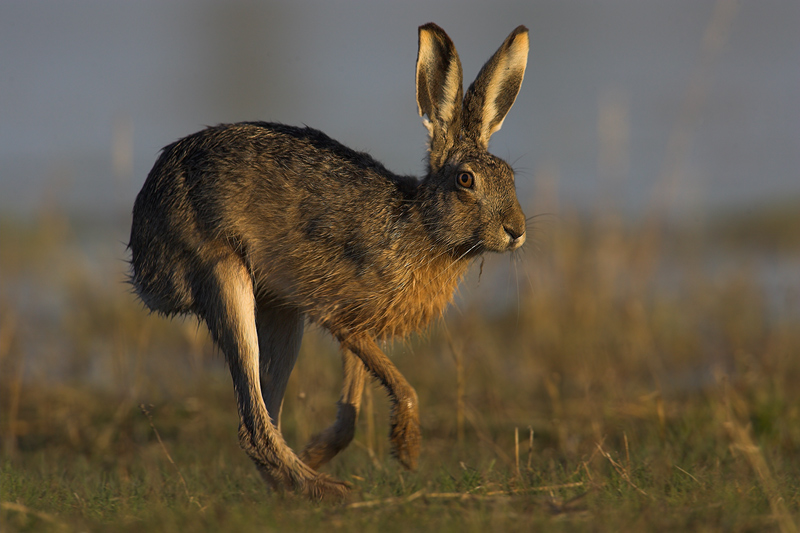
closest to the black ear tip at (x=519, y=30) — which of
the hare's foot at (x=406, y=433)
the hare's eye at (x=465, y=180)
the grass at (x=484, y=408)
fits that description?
the hare's eye at (x=465, y=180)

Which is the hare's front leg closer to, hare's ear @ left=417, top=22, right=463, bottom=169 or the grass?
the grass

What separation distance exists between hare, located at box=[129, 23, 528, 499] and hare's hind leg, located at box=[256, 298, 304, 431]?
0.24 m

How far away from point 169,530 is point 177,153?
101 inches

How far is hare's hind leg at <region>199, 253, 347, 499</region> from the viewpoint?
4398mm

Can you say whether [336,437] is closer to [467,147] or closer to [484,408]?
[467,147]

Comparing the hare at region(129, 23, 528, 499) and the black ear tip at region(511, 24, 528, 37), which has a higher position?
the black ear tip at region(511, 24, 528, 37)

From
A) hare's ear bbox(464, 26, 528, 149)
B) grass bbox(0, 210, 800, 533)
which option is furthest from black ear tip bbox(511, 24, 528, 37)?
grass bbox(0, 210, 800, 533)

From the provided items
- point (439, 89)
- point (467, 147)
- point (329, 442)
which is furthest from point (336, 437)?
point (439, 89)

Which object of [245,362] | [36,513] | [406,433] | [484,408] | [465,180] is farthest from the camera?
[484,408]

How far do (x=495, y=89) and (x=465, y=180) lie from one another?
1.99 feet

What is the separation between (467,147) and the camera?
4.86 metres

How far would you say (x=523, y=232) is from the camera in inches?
179

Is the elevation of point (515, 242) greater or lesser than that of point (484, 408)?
greater

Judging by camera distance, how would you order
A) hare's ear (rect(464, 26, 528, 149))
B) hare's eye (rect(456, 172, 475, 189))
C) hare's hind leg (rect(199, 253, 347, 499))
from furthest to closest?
1. hare's ear (rect(464, 26, 528, 149))
2. hare's eye (rect(456, 172, 475, 189))
3. hare's hind leg (rect(199, 253, 347, 499))
